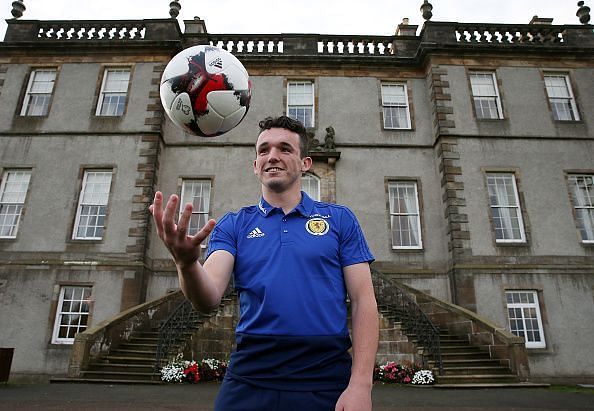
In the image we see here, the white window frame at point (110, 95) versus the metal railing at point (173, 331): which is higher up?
the white window frame at point (110, 95)

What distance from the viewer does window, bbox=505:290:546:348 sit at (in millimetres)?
13391

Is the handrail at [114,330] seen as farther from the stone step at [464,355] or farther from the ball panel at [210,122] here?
the ball panel at [210,122]

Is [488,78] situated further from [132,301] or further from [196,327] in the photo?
[132,301]

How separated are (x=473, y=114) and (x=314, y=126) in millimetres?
6206

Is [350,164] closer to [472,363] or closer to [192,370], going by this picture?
[472,363]

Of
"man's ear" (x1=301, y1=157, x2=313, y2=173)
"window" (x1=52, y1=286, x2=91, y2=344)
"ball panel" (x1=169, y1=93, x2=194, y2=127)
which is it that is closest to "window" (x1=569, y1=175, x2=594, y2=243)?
"ball panel" (x1=169, y1=93, x2=194, y2=127)

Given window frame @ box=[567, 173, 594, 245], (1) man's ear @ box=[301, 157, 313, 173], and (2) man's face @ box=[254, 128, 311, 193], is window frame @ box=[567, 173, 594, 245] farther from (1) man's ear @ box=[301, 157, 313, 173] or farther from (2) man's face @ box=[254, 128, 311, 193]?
(2) man's face @ box=[254, 128, 311, 193]

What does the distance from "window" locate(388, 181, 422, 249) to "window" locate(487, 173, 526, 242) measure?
104 inches

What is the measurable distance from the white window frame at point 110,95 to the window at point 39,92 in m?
2.04

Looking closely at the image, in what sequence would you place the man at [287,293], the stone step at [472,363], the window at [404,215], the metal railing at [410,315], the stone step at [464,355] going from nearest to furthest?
the man at [287,293] → the metal railing at [410,315] → the stone step at [472,363] → the stone step at [464,355] → the window at [404,215]

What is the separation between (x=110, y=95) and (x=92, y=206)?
475 centimetres

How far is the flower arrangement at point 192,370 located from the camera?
33.3 feet

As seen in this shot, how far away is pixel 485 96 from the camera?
16.6 metres

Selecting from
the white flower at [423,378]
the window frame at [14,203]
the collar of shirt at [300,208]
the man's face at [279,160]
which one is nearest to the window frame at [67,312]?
the window frame at [14,203]
